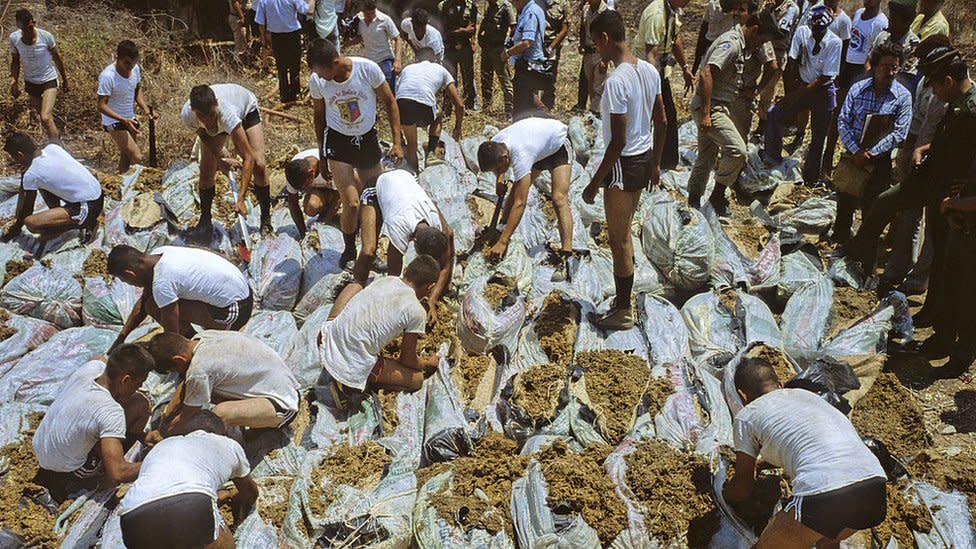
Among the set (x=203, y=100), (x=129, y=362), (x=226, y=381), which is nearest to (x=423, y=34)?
(x=203, y=100)

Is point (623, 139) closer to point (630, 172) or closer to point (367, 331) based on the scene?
point (630, 172)

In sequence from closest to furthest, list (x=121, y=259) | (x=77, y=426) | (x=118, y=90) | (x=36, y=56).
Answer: (x=77, y=426)
(x=121, y=259)
(x=118, y=90)
(x=36, y=56)

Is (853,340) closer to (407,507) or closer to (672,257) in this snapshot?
(672,257)

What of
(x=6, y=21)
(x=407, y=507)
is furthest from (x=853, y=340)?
(x=6, y=21)

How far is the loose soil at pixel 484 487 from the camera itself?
2.90 m

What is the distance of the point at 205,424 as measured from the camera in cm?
310

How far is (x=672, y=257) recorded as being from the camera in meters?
4.55

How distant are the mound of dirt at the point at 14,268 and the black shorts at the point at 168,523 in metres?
Answer: 3.01

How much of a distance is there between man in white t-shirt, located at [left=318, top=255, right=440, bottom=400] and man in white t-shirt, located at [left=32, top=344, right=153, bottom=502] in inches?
34.2

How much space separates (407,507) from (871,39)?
558cm

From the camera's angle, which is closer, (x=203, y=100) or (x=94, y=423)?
(x=94, y=423)

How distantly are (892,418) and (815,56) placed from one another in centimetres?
371

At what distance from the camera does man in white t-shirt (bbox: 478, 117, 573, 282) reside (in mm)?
4691

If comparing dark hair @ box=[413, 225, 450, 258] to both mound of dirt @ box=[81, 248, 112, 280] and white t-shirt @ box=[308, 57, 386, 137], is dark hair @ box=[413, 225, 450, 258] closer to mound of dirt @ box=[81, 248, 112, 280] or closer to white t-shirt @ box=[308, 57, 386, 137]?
white t-shirt @ box=[308, 57, 386, 137]
